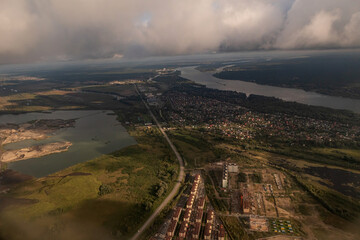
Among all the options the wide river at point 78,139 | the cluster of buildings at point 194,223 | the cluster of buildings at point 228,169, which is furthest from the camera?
the wide river at point 78,139

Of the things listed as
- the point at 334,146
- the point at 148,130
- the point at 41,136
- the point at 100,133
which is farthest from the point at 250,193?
the point at 41,136

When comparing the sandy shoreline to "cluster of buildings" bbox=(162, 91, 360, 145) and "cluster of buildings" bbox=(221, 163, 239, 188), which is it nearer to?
"cluster of buildings" bbox=(162, 91, 360, 145)

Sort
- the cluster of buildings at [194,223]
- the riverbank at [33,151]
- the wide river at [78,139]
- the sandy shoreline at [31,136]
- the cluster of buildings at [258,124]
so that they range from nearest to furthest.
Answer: the cluster of buildings at [194,223]
the wide river at [78,139]
the riverbank at [33,151]
the sandy shoreline at [31,136]
the cluster of buildings at [258,124]

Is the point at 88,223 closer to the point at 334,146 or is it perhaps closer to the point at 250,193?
the point at 250,193

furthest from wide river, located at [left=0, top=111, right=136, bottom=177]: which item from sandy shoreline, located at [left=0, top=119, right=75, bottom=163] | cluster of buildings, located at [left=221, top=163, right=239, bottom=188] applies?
cluster of buildings, located at [left=221, top=163, right=239, bottom=188]

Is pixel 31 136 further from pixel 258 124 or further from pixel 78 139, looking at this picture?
pixel 258 124

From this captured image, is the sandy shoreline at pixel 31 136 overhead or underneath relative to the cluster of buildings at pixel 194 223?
overhead

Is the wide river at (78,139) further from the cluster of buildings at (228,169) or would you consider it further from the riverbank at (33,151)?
the cluster of buildings at (228,169)

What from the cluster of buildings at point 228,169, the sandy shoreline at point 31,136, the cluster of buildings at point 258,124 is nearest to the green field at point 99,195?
the cluster of buildings at point 228,169
